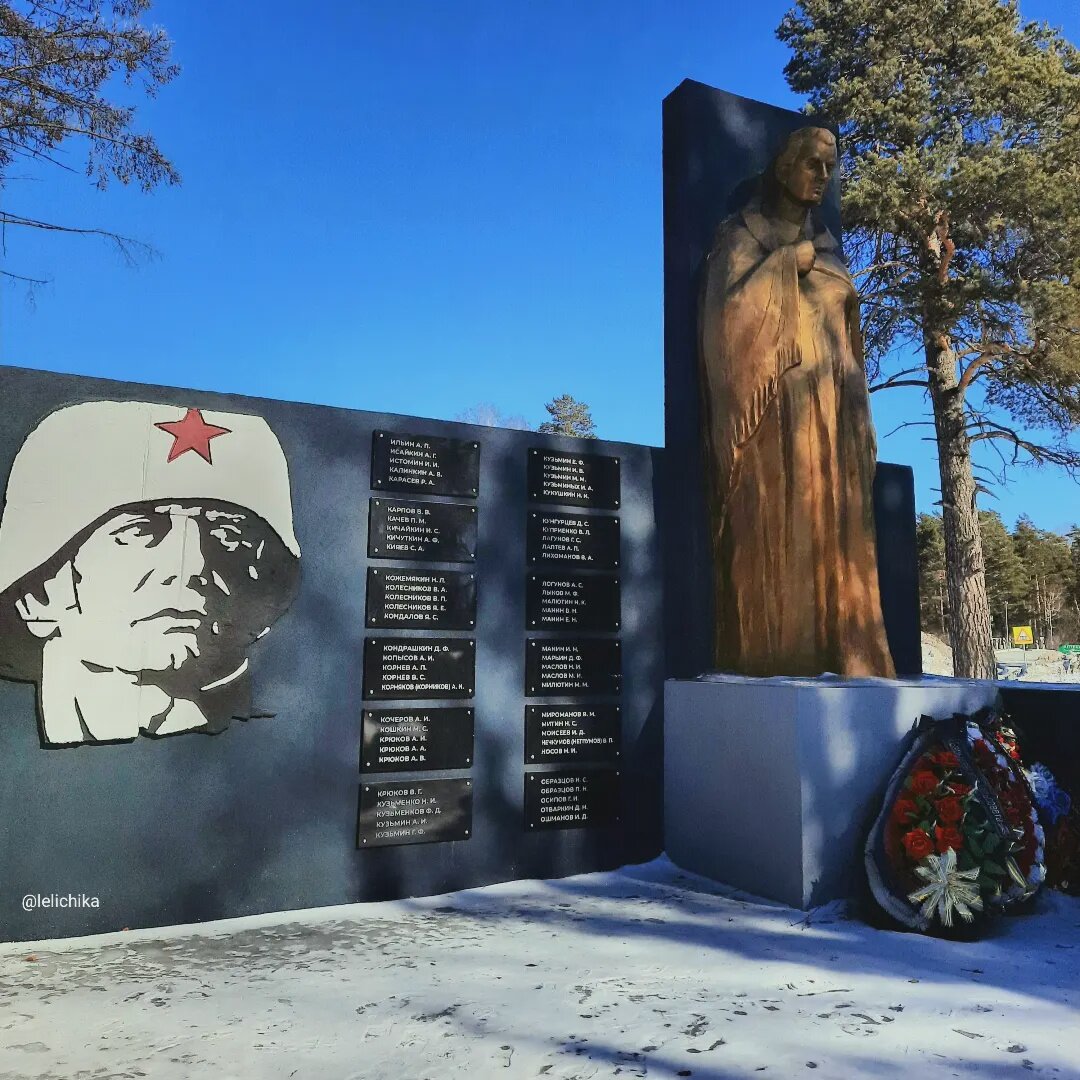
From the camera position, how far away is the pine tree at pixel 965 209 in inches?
452

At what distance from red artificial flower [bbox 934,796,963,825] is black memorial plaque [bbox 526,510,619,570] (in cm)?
200

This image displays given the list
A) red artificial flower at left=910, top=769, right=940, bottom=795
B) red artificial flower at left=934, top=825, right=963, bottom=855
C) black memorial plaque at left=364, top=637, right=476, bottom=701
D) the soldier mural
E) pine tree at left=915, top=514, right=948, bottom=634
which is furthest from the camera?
pine tree at left=915, top=514, right=948, bottom=634

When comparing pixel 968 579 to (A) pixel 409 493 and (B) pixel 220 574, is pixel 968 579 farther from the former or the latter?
(B) pixel 220 574

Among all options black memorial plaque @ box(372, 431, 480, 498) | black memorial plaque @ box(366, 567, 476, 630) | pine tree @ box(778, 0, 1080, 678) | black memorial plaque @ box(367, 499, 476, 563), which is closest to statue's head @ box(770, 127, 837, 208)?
black memorial plaque @ box(372, 431, 480, 498)

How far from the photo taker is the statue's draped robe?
4.73m

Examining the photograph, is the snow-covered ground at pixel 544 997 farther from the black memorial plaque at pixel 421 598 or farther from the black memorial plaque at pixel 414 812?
the black memorial plaque at pixel 421 598

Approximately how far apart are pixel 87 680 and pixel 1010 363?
Answer: 1274 centimetres

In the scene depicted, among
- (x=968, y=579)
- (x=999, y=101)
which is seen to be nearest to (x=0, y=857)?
(x=968, y=579)

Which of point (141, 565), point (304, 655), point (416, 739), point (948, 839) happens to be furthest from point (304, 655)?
point (948, 839)

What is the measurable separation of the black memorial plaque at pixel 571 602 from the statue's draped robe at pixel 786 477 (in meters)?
0.67

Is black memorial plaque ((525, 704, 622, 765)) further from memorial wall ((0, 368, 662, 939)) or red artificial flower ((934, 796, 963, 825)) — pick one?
red artificial flower ((934, 796, 963, 825))

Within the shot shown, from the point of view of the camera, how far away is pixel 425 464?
14.6 ft

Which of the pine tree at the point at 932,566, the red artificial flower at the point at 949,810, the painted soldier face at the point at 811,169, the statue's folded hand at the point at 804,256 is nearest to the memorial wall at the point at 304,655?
the statue's folded hand at the point at 804,256

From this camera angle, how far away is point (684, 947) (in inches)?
135
